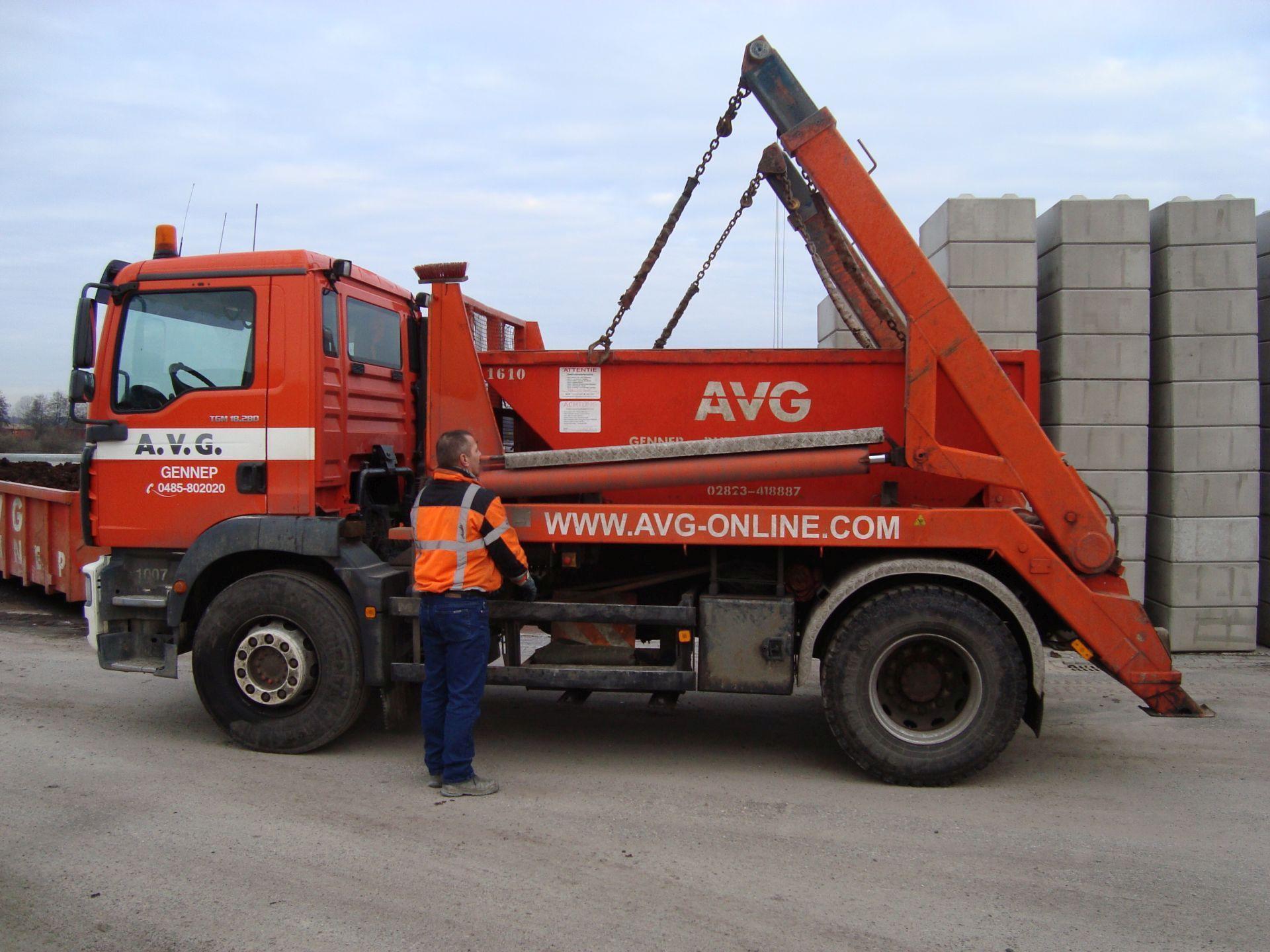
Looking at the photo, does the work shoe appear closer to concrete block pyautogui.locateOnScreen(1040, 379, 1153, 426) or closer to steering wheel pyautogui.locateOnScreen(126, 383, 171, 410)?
steering wheel pyautogui.locateOnScreen(126, 383, 171, 410)

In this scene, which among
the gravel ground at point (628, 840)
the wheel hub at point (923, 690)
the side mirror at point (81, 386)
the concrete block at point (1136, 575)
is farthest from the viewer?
the concrete block at point (1136, 575)

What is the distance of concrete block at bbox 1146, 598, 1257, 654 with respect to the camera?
7.83 metres

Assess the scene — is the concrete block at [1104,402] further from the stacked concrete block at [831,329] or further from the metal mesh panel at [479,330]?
the metal mesh panel at [479,330]

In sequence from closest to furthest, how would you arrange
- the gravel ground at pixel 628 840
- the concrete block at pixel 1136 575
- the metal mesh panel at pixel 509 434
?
the gravel ground at pixel 628 840
the metal mesh panel at pixel 509 434
the concrete block at pixel 1136 575

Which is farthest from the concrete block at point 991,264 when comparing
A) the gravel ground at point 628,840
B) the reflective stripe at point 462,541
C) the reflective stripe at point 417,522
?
the reflective stripe at point 417,522

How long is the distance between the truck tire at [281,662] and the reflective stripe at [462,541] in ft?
2.94

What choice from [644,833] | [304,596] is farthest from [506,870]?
[304,596]

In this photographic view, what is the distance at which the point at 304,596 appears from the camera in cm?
523

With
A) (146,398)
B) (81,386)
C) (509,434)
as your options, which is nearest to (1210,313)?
(509,434)

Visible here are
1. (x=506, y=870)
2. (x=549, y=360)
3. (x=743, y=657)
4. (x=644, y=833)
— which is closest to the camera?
(x=506, y=870)

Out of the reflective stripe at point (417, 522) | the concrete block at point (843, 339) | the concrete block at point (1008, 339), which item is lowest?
the reflective stripe at point (417, 522)

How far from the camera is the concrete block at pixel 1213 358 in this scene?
25.7 feet

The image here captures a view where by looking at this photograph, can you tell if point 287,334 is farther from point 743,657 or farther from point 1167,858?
point 1167,858

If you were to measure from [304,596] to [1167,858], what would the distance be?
4.33 m
